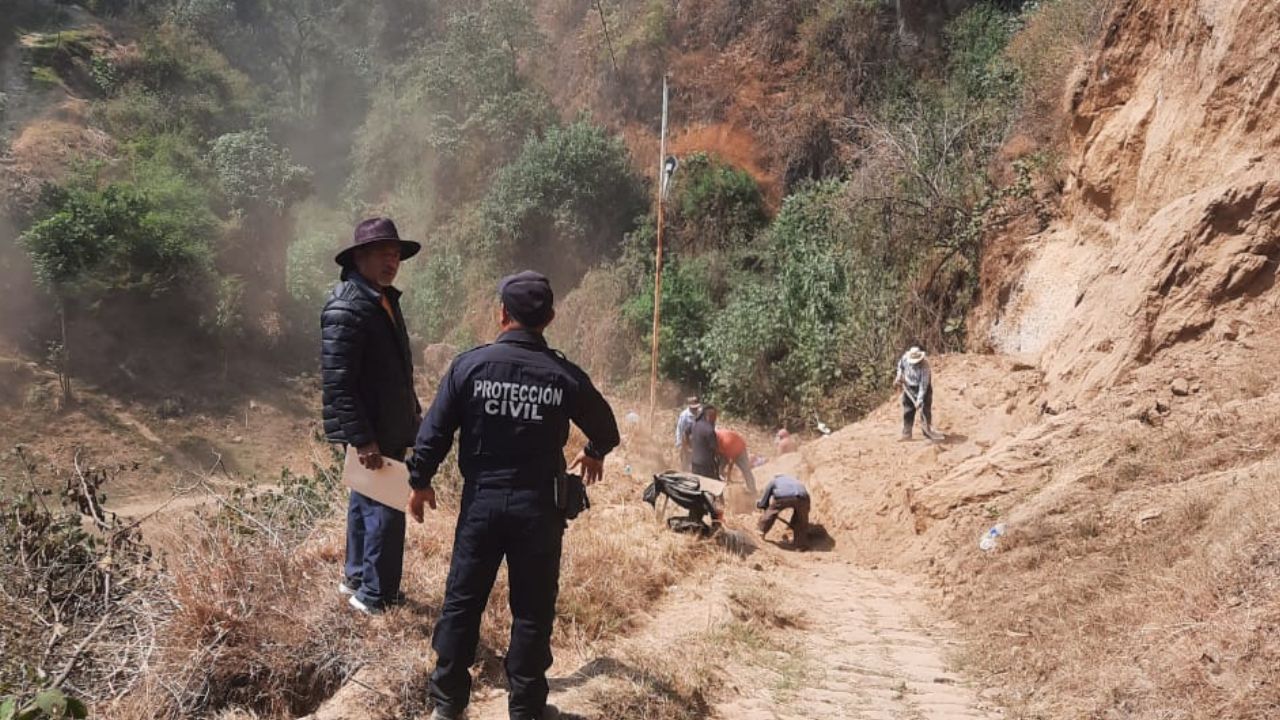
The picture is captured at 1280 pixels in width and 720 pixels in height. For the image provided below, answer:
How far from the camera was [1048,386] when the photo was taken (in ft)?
32.6

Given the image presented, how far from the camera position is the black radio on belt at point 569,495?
3771 millimetres

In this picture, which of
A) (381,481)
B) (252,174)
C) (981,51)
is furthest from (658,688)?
(252,174)

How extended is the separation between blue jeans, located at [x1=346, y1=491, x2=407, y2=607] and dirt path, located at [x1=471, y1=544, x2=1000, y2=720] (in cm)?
69

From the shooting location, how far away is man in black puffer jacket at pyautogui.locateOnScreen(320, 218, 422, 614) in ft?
13.7

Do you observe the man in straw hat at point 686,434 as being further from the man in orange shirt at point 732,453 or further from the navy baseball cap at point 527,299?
the navy baseball cap at point 527,299

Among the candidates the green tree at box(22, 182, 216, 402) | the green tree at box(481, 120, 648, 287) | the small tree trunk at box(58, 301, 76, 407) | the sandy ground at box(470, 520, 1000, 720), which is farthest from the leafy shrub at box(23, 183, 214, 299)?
the sandy ground at box(470, 520, 1000, 720)

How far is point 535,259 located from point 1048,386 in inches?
858

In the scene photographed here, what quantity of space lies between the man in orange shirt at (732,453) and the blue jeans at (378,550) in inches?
306

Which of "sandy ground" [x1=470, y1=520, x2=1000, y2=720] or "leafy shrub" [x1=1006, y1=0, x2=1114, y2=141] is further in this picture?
"leafy shrub" [x1=1006, y1=0, x2=1114, y2=141]

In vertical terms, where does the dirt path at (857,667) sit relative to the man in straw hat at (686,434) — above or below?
above

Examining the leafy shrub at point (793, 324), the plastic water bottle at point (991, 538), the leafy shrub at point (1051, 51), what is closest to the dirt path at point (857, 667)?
the plastic water bottle at point (991, 538)

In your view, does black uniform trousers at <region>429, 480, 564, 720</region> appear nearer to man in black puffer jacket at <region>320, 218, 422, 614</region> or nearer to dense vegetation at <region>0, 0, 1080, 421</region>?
man in black puffer jacket at <region>320, 218, 422, 614</region>

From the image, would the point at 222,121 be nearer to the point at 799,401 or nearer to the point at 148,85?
the point at 148,85

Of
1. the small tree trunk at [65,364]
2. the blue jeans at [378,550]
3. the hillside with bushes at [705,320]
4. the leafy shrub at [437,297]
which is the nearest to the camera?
the blue jeans at [378,550]
